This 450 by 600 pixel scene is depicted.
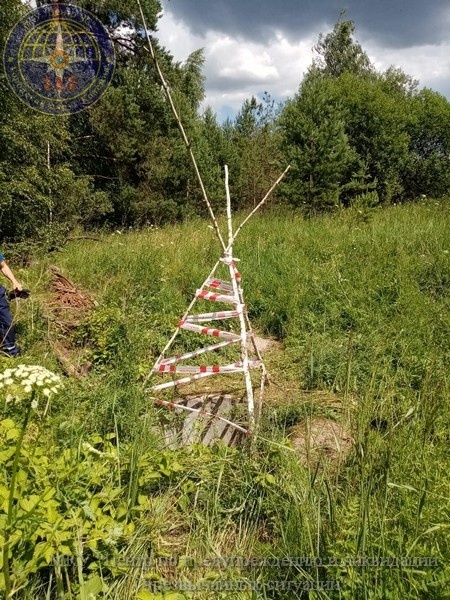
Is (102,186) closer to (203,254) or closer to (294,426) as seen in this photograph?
(203,254)

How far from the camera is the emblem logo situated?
8594 mm

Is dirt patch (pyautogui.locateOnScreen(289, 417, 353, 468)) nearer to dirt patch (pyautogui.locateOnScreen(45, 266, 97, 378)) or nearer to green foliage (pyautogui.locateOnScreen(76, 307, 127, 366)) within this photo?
green foliage (pyautogui.locateOnScreen(76, 307, 127, 366))

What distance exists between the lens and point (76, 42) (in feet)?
33.2

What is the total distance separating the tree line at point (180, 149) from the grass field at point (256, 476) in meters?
Answer: 4.46

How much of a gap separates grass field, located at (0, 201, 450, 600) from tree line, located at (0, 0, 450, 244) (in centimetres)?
446

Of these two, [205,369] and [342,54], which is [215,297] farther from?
[342,54]

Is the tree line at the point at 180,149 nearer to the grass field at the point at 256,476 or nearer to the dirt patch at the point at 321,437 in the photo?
the grass field at the point at 256,476

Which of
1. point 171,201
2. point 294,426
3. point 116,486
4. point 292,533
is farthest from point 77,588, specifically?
point 171,201

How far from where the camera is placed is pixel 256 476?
2219 mm

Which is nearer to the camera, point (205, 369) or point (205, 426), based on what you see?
point (205, 426)

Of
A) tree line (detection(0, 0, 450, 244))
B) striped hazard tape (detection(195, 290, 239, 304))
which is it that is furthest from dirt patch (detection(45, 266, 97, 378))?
tree line (detection(0, 0, 450, 244))

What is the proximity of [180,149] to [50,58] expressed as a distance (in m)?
7.84

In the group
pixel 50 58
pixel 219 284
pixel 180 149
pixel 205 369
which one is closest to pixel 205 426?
pixel 205 369

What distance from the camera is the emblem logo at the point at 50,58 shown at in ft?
28.2
